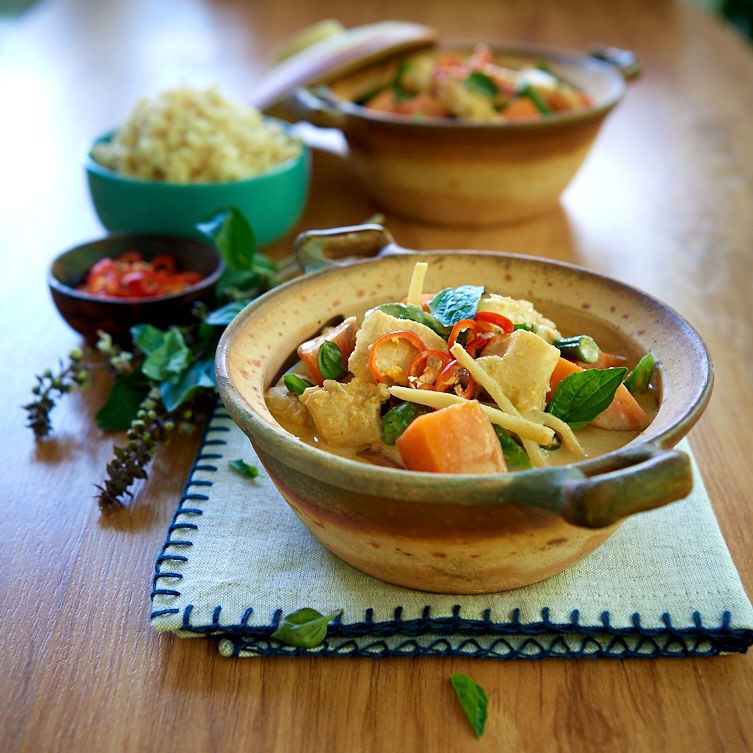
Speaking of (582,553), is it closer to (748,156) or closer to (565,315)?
(565,315)

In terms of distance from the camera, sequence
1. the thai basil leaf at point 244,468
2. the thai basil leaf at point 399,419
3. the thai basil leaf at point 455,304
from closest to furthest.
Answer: the thai basil leaf at point 399,419
the thai basil leaf at point 455,304
the thai basil leaf at point 244,468

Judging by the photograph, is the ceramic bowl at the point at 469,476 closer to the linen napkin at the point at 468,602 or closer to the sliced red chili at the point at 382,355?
the linen napkin at the point at 468,602

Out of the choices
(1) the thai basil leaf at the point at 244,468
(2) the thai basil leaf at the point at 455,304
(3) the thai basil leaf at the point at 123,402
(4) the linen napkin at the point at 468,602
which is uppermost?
(2) the thai basil leaf at the point at 455,304

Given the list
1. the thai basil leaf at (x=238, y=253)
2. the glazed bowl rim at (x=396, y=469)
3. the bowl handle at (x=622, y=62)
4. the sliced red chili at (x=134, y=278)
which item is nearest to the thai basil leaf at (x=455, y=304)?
the glazed bowl rim at (x=396, y=469)

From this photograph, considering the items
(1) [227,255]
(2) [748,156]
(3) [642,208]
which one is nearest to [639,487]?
(1) [227,255]

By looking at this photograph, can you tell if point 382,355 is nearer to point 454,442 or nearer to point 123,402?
point 454,442

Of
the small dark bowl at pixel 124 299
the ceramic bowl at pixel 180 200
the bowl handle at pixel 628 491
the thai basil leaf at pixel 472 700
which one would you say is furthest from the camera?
the ceramic bowl at pixel 180 200
